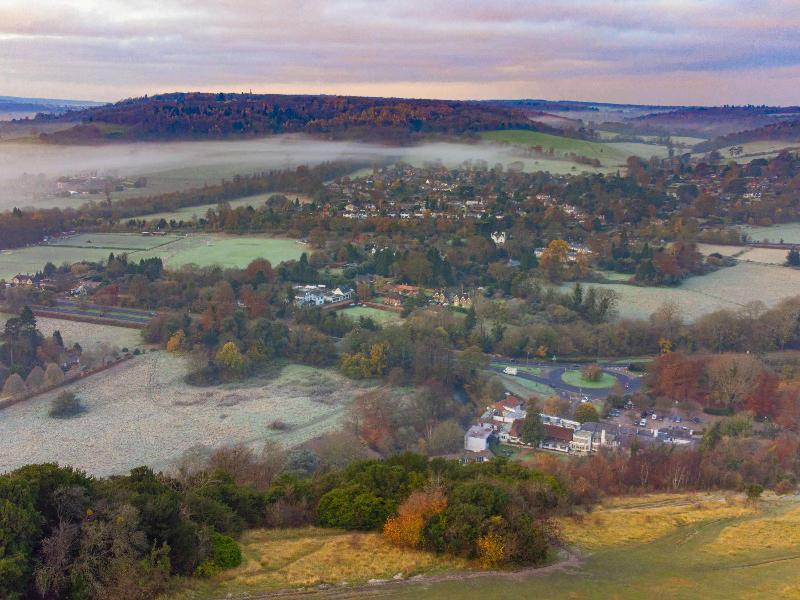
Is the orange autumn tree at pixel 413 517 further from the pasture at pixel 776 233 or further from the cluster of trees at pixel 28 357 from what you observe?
the pasture at pixel 776 233

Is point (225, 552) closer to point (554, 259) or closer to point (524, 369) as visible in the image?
point (524, 369)

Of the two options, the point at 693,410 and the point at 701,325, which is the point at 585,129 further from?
the point at 693,410

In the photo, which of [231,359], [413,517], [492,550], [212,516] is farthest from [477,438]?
[212,516]

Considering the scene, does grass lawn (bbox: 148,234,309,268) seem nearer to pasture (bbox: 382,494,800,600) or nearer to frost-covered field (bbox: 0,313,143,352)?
frost-covered field (bbox: 0,313,143,352)

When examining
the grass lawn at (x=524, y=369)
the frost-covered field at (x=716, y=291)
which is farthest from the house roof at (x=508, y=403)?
the frost-covered field at (x=716, y=291)

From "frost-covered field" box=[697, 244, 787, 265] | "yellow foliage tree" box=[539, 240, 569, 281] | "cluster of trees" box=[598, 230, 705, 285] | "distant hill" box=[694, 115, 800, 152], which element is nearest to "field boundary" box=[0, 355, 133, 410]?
"yellow foliage tree" box=[539, 240, 569, 281]
